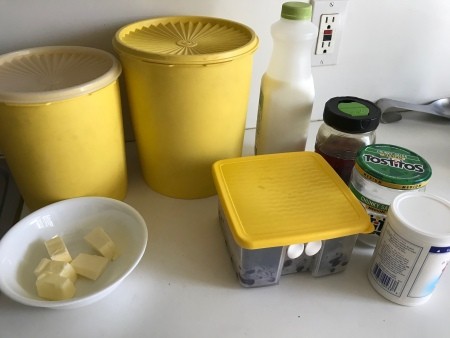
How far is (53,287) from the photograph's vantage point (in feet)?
1.53

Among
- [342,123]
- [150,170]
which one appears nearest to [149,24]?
[150,170]

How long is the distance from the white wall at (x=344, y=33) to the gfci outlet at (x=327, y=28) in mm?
19

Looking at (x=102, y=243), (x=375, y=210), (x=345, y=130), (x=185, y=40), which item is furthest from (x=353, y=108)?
(x=102, y=243)

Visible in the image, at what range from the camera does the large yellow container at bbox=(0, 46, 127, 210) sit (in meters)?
0.49

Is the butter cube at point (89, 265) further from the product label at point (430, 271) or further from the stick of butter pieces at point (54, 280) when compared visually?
the product label at point (430, 271)

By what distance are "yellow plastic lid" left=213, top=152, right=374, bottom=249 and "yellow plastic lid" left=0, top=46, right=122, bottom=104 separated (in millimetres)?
205

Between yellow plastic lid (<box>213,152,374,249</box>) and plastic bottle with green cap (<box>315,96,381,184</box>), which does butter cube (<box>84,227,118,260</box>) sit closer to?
yellow plastic lid (<box>213,152,374,249</box>)

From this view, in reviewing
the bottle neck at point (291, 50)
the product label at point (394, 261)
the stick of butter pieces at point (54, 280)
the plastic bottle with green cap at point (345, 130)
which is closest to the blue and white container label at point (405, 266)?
the product label at point (394, 261)

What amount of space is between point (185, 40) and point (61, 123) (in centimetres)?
22

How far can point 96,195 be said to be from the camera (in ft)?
2.00

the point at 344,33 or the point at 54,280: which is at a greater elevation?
the point at 344,33

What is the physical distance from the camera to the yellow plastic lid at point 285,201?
1.55 ft

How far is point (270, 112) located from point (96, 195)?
0.30 meters

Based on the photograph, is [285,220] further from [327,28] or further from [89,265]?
[327,28]
